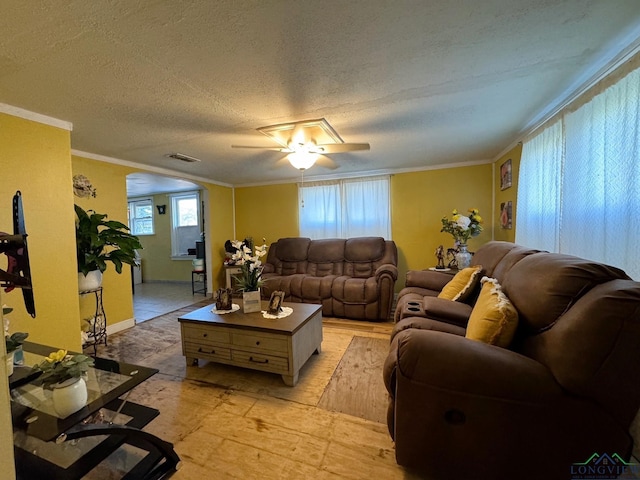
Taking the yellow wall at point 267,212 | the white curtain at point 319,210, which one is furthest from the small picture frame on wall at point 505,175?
the yellow wall at point 267,212

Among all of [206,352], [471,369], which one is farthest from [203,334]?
[471,369]

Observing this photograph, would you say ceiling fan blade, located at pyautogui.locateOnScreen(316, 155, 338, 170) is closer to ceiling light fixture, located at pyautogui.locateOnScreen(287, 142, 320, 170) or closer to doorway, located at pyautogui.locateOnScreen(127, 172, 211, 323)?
ceiling light fixture, located at pyautogui.locateOnScreen(287, 142, 320, 170)

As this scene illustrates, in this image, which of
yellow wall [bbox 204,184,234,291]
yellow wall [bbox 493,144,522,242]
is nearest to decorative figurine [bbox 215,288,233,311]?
yellow wall [bbox 204,184,234,291]

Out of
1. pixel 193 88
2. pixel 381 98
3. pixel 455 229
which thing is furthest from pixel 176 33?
pixel 455 229

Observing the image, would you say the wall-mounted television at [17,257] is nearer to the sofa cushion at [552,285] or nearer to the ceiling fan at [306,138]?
the ceiling fan at [306,138]

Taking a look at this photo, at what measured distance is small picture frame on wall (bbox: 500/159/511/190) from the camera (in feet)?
10.5

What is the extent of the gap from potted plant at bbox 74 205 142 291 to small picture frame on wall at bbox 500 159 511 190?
433 centimetres

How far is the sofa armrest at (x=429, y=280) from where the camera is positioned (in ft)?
9.58

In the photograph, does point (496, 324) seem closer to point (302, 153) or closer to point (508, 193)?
point (302, 153)

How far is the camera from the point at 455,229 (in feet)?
11.3

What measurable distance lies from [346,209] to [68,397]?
3.97m

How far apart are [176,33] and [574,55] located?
220 centimetres

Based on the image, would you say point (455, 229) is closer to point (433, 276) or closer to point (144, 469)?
point (433, 276)

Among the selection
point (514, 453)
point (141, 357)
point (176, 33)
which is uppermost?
point (176, 33)
